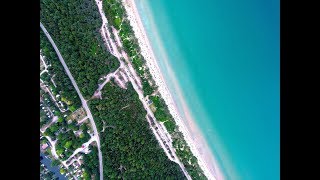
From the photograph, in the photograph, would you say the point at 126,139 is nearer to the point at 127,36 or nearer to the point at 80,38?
the point at 127,36

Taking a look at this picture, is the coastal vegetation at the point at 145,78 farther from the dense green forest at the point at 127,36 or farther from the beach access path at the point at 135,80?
the beach access path at the point at 135,80

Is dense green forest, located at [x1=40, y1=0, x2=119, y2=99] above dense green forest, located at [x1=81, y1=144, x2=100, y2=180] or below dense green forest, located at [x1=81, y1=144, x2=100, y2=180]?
above

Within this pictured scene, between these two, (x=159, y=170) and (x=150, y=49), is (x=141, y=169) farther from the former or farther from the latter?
(x=150, y=49)

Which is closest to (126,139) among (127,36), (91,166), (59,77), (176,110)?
(91,166)

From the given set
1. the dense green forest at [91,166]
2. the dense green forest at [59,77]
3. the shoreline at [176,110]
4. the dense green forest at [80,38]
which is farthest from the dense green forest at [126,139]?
the shoreline at [176,110]

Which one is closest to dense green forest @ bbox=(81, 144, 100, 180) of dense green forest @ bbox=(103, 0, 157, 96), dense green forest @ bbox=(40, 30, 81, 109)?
dense green forest @ bbox=(40, 30, 81, 109)

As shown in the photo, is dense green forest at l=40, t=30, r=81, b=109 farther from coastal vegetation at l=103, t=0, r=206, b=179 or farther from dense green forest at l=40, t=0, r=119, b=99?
coastal vegetation at l=103, t=0, r=206, b=179

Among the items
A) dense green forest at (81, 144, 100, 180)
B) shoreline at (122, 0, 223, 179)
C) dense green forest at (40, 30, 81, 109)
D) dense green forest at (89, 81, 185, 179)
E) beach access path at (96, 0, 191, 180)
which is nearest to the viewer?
dense green forest at (40, 30, 81, 109)
